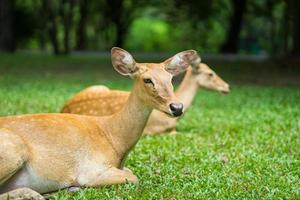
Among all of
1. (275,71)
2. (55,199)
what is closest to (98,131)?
(55,199)

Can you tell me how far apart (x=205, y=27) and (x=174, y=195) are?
3074 cm

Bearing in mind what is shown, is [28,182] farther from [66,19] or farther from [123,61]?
[66,19]

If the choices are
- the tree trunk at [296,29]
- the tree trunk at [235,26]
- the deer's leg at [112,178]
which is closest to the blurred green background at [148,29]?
the tree trunk at [235,26]

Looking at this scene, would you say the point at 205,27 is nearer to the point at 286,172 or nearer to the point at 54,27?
the point at 54,27

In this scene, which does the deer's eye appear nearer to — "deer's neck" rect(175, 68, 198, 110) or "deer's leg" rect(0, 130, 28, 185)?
"deer's leg" rect(0, 130, 28, 185)

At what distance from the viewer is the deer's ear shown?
5802 mm

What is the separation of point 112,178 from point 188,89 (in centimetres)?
433

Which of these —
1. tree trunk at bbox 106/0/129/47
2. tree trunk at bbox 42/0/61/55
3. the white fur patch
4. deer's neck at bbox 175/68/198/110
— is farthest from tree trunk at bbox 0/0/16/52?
the white fur patch

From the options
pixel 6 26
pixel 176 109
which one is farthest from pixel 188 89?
pixel 6 26

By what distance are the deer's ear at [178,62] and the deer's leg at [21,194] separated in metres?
1.48

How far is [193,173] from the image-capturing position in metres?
6.48

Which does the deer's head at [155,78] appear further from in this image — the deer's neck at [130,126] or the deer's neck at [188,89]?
the deer's neck at [188,89]

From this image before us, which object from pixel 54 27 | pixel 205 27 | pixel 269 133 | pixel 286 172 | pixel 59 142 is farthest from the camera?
pixel 205 27

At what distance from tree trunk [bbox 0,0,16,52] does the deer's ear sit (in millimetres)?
20481
